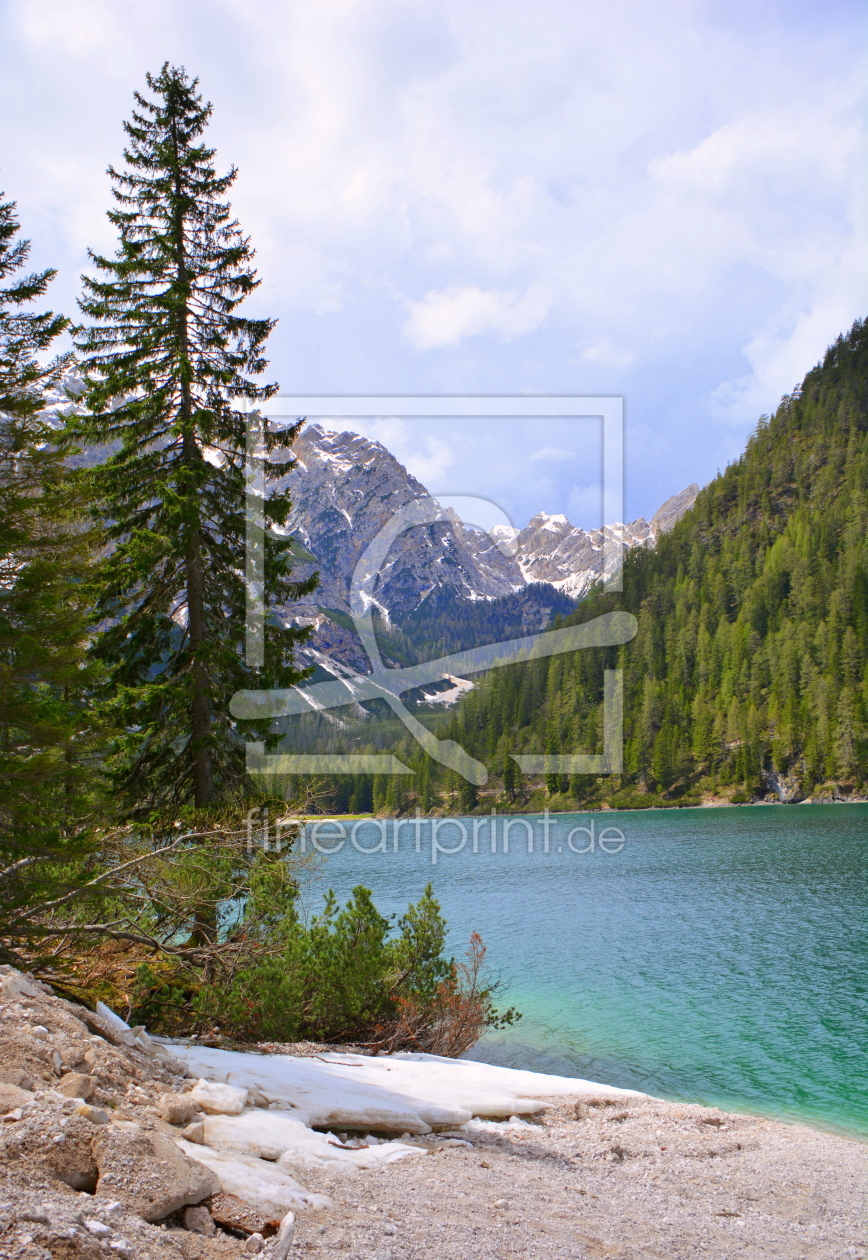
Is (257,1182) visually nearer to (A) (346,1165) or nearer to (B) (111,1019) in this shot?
(A) (346,1165)

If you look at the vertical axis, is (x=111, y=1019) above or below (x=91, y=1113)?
below

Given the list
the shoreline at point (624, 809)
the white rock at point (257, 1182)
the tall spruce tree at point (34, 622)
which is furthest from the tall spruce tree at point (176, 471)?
the shoreline at point (624, 809)

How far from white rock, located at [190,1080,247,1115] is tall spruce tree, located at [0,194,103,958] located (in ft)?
9.81

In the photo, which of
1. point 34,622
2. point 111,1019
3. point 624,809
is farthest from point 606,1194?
point 624,809

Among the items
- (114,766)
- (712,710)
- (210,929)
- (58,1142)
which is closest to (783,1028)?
(210,929)

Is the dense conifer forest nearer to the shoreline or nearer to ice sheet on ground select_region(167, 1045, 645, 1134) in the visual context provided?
the shoreline

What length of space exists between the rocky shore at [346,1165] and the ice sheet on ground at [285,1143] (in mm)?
20

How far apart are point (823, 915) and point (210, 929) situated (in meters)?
23.3

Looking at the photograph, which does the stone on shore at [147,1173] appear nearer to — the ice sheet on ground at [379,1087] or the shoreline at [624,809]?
the ice sheet on ground at [379,1087]

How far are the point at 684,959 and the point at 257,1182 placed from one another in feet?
66.8

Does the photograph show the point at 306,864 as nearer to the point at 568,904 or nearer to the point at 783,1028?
the point at 783,1028

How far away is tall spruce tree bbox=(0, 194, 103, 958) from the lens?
9.09 metres

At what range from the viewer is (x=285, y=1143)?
574cm

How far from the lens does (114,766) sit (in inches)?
565
